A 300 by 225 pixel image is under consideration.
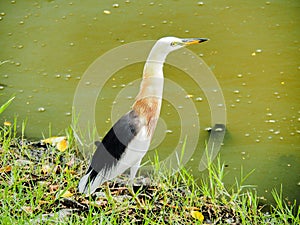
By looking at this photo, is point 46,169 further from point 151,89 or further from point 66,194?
point 151,89

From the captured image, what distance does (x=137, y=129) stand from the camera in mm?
2371

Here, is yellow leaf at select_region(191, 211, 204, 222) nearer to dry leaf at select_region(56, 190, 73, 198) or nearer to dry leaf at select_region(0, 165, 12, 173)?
dry leaf at select_region(56, 190, 73, 198)

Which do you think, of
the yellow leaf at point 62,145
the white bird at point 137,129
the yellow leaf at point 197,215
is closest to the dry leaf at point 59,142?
the yellow leaf at point 62,145

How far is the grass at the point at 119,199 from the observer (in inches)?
93.4

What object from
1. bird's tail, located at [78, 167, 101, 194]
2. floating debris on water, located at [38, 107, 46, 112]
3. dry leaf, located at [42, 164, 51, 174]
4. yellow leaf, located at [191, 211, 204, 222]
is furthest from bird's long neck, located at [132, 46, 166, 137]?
floating debris on water, located at [38, 107, 46, 112]

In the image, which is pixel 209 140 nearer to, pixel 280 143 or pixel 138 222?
pixel 280 143

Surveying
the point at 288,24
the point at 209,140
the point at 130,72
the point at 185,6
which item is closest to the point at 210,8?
the point at 185,6

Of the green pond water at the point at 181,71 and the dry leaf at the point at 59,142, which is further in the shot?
the green pond water at the point at 181,71

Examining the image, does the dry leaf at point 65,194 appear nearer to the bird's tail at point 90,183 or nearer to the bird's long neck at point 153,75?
the bird's tail at point 90,183

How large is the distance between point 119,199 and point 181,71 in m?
1.43

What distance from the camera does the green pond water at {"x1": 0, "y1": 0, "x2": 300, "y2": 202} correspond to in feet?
10.2

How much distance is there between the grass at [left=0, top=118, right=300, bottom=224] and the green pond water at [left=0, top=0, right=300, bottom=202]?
0.23m

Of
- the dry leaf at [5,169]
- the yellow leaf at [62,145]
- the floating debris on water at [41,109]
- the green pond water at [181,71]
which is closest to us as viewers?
the dry leaf at [5,169]

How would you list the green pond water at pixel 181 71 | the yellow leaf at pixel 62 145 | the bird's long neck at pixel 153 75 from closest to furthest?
the bird's long neck at pixel 153 75 < the yellow leaf at pixel 62 145 < the green pond water at pixel 181 71
